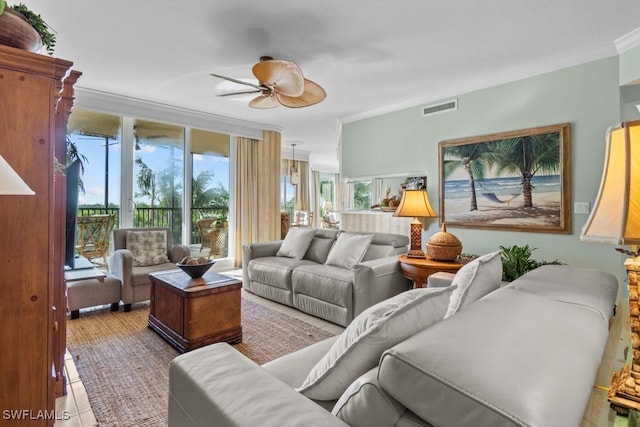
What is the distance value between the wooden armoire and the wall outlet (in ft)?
13.1

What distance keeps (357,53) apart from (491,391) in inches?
124

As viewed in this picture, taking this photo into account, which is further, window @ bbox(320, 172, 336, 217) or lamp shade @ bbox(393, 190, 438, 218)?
window @ bbox(320, 172, 336, 217)

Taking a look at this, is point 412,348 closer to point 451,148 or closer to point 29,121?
point 29,121

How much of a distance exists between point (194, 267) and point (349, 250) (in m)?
1.57

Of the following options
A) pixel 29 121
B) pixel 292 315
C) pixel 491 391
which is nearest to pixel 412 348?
pixel 491 391

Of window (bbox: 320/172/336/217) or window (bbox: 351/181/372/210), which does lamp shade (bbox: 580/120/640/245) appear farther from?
window (bbox: 320/172/336/217)

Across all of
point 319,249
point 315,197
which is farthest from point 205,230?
point 315,197

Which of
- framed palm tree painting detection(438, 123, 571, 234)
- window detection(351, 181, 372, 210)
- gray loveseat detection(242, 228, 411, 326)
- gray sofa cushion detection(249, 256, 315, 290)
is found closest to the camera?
gray loveseat detection(242, 228, 411, 326)

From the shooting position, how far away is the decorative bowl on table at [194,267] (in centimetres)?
268

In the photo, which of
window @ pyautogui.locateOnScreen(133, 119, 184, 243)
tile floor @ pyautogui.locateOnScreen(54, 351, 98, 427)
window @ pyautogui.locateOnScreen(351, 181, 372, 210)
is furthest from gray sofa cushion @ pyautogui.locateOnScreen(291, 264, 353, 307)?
window @ pyautogui.locateOnScreen(133, 119, 184, 243)

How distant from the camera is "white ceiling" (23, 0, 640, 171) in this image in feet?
7.93

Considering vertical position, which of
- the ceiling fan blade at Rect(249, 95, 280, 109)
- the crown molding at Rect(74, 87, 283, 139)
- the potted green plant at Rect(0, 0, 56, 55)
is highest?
the crown molding at Rect(74, 87, 283, 139)

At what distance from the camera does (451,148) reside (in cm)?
403

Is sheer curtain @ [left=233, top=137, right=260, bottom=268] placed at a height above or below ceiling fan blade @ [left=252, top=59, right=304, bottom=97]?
below
